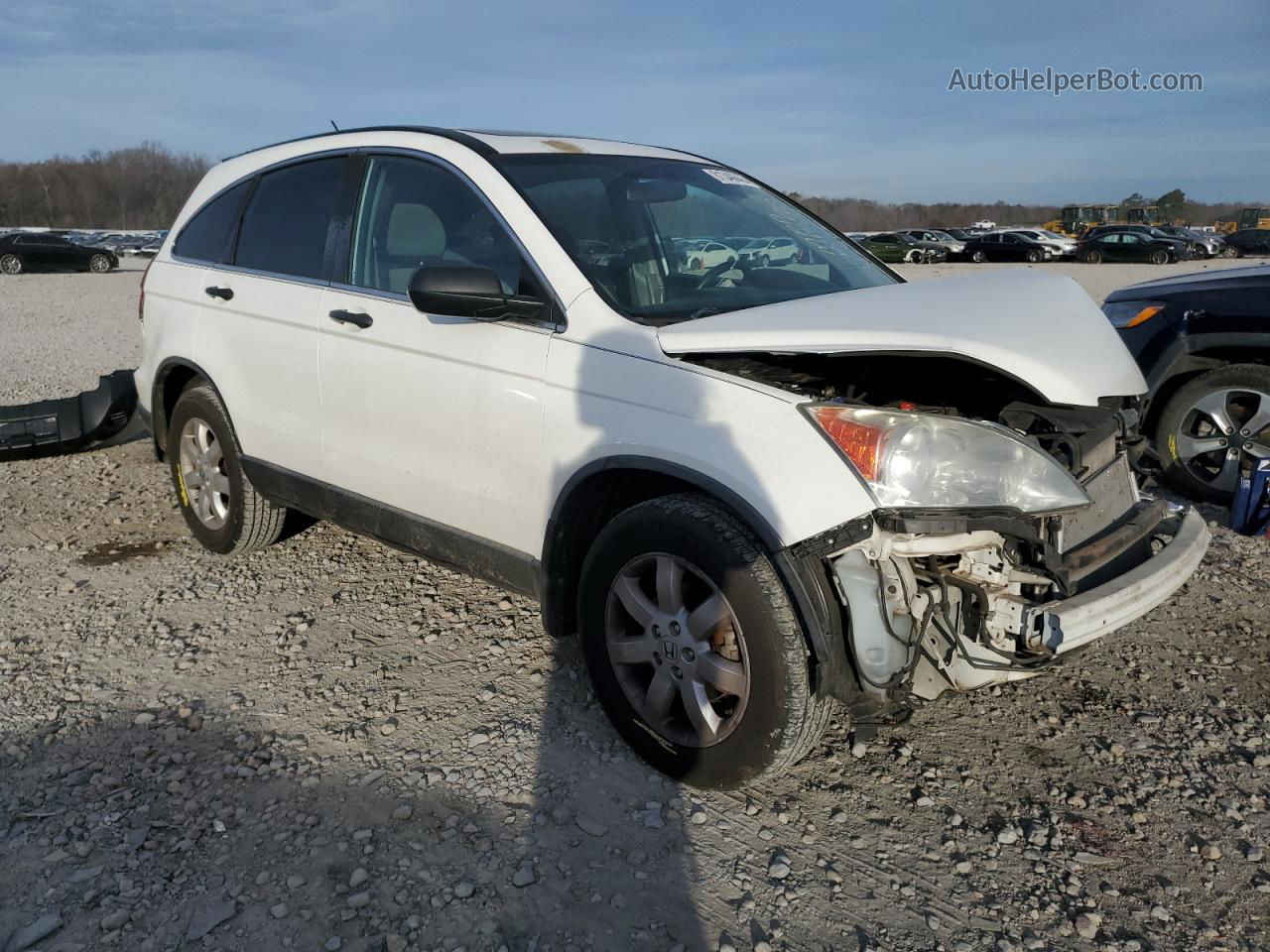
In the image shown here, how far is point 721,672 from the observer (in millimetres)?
2879

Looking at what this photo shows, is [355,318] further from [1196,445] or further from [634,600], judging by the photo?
[1196,445]

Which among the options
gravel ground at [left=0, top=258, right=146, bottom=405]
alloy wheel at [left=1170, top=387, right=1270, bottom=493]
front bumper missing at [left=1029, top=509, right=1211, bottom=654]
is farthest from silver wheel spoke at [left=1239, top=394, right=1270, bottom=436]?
gravel ground at [left=0, top=258, right=146, bottom=405]

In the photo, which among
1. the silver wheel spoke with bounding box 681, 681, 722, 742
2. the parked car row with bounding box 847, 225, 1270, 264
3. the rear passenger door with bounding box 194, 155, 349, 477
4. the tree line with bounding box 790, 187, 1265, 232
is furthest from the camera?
the tree line with bounding box 790, 187, 1265, 232

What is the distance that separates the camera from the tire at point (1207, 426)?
5469mm

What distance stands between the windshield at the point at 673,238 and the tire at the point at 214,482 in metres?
2.10

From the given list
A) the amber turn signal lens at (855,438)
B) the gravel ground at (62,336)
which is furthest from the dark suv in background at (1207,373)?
the gravel ground at (62,336)

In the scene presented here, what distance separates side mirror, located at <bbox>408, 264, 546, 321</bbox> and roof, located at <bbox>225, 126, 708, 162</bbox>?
73 cm

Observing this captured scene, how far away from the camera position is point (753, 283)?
358 centimetres

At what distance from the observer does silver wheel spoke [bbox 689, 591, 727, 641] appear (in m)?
2.83

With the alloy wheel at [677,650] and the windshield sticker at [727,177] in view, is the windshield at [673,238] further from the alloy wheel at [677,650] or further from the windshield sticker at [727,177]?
the alloy wheel at [677,650]

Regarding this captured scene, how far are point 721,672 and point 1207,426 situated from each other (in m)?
4.19

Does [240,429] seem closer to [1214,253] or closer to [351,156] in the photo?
[351,156]

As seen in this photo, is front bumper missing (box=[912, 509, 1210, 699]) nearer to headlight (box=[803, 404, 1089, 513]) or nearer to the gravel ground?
headlight (box=[803, 404, 1089, 513])

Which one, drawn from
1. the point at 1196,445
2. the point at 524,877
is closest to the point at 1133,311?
the point at 1196,445
